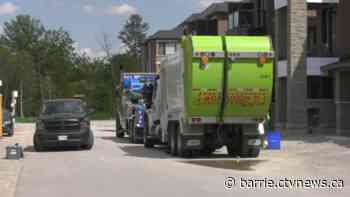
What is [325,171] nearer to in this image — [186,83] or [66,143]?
[186,83]

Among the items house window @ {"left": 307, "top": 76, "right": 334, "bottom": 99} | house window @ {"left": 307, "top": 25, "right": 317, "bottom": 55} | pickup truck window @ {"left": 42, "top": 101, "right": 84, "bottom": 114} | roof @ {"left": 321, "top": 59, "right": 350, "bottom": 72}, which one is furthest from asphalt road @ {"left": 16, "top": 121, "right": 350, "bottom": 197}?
house window @ {"left": 307, "top": 25, "right": 317, "bottom": 55}

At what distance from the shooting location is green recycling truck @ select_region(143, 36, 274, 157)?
21562 mm

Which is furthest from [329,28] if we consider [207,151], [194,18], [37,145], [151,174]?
[194,18]

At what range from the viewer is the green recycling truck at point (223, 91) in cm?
2156

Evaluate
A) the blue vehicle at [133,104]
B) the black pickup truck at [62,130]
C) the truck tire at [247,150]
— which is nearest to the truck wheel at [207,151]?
the truck tire at [247,150]

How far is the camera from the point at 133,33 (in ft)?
472

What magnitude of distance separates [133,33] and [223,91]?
123096 millimetres

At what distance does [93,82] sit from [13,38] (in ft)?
110

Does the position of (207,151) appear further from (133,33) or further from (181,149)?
(133,33)

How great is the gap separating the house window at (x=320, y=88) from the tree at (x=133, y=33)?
4034 inches

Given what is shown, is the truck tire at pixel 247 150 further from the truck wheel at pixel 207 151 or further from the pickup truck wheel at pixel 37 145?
the pickup truck wheel at pixel 37 145

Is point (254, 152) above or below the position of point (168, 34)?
below

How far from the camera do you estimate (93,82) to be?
107 m

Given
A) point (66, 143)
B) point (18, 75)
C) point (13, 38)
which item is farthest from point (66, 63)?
point (66, 143)
